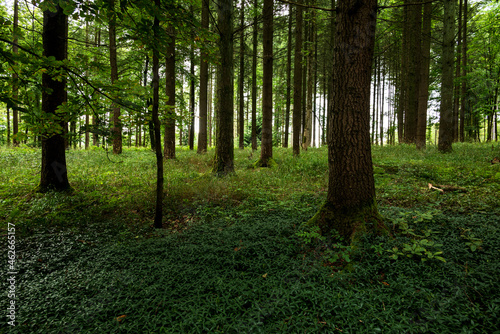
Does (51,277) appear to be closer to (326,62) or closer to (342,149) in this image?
(342,149)

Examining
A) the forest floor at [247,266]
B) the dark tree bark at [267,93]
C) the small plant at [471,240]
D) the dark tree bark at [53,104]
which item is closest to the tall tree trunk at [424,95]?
the forest floor at [247,266]

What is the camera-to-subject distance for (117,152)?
13.9 metres

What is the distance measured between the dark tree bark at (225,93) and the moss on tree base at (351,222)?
4793 mm

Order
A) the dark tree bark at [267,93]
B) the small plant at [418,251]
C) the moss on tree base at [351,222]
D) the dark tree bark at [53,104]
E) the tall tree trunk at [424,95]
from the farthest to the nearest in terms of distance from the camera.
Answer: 1. the tall tree trunk at [424,95]
2. the dark tree bark at [267,93]
3. the dark tree bark at [53,104]
4. the moss on tree base at [351,222]
5. the small plant at [418,251]

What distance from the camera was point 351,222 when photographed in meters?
3.60

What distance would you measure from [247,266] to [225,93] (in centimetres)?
635

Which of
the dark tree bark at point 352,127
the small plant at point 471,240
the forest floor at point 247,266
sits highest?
the dark tree bark at point 352,127

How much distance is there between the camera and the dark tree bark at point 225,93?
25.7ft

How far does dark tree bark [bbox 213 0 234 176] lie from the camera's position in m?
7.84

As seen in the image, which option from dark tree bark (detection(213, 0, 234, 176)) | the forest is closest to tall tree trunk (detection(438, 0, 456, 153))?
the forest

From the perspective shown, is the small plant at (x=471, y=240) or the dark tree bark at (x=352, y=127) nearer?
the small plant at (x=471, y=240)

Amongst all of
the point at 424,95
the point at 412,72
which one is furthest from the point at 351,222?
the point at 412,72

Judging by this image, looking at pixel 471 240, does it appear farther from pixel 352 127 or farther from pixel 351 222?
pixel 352 127

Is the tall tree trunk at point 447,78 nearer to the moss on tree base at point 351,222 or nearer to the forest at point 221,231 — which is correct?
the forest at point 221,231
